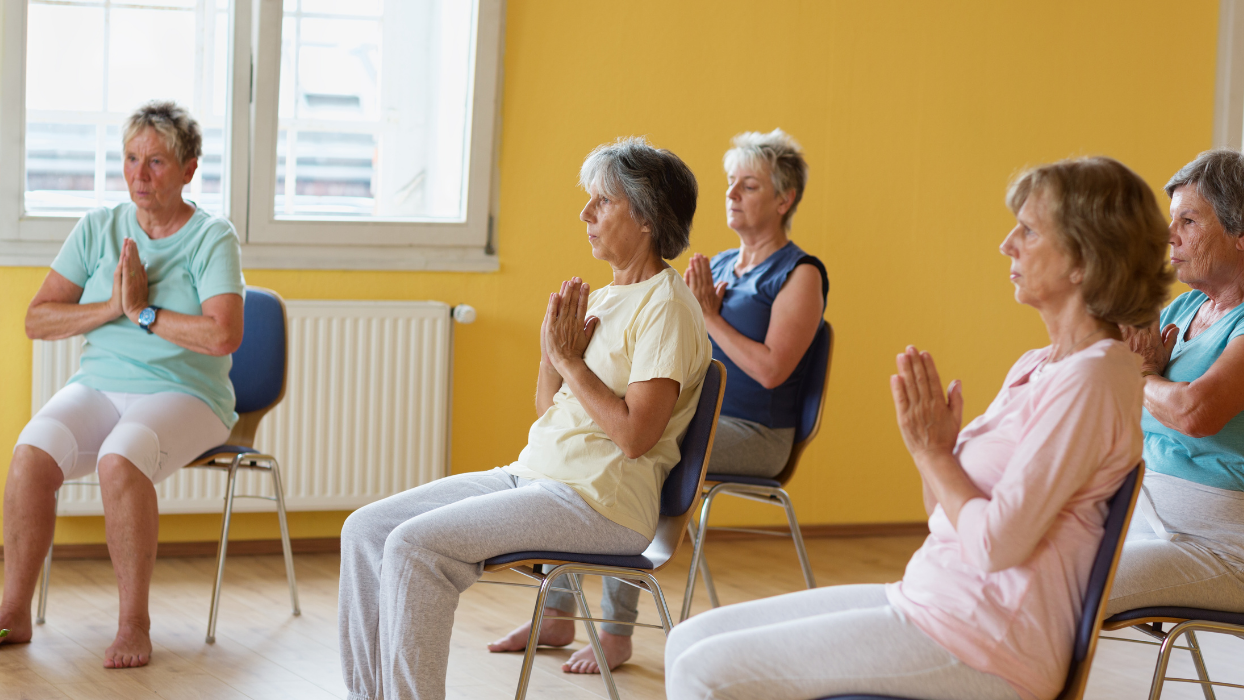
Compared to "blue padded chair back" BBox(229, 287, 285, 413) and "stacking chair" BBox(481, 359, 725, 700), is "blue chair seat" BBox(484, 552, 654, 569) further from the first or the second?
"blue padded chair back" BBox(229, 287, 285, 413)

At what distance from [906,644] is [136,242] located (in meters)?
2.21

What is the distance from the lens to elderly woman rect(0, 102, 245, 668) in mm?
2576

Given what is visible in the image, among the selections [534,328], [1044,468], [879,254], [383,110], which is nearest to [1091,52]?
[879,254]

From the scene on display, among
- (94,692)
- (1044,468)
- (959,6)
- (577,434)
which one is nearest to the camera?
(1044,468)

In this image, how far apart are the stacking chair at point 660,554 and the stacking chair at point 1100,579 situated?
26.1 inches

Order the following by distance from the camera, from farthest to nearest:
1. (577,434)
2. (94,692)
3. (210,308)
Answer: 1. (210,308)
2. (94,692)
3. (577,434)

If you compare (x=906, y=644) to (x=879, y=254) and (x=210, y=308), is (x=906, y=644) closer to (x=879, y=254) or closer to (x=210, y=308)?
(x=210, y=308)

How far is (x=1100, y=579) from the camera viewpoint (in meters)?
1.30

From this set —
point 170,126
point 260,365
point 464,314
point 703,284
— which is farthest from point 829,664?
point 464,314

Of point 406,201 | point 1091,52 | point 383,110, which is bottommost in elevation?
A: point 406,201

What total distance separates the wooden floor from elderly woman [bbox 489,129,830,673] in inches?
5.4

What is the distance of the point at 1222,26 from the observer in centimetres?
448

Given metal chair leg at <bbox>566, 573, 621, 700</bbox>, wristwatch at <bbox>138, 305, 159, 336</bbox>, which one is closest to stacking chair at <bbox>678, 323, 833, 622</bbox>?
metal chair leg at <bbox>566, 573, 621, 700</bbox>

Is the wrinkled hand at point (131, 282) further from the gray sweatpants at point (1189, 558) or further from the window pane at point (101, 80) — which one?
the gray sweatpants at point (1189, 558)
